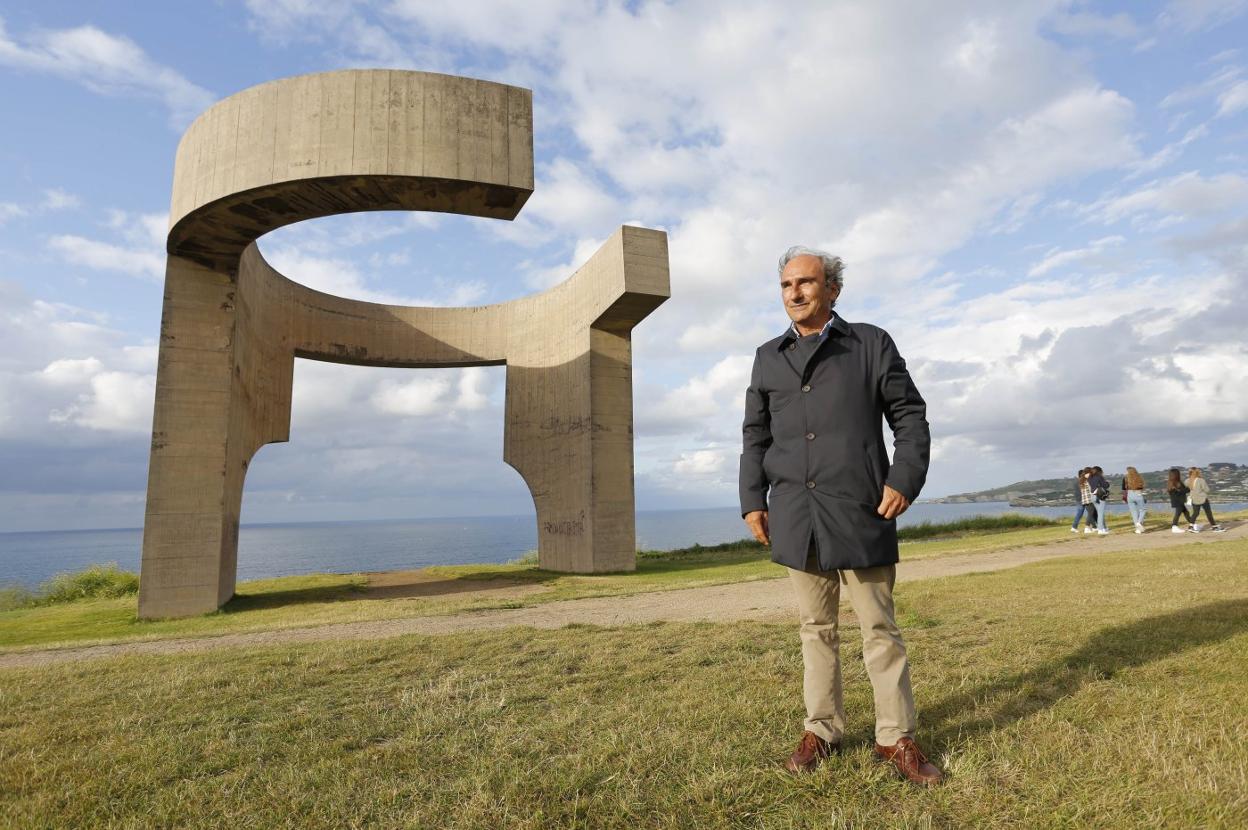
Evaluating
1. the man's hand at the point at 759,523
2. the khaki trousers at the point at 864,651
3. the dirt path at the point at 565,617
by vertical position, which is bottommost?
the dirt path at the point at 565,617

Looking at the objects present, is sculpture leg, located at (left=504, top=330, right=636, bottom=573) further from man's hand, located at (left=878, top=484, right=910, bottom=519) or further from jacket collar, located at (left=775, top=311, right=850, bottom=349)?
man's hand, located at (left=878, top=484, right=910, bottom=519)

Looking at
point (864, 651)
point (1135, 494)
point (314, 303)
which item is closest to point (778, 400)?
point (864, 651)

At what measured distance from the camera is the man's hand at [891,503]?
2506mm

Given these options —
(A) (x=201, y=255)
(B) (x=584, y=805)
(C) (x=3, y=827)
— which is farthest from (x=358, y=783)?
(A) (x=201, y=255)

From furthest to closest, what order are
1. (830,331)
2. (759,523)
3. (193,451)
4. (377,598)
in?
1. (377,598)
2. (193,451)
3. (759,523)
4. (830,331)

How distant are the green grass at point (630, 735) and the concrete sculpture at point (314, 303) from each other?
6927 millimetres

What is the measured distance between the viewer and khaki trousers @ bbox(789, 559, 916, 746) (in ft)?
8.34

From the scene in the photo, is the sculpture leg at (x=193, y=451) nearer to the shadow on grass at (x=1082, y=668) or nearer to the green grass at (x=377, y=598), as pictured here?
the green grass at (x=377, y=598)

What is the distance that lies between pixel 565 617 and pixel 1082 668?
4.93m

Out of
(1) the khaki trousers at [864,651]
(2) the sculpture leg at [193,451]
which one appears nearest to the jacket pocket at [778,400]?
(1) the khaki trousers at [864,651]

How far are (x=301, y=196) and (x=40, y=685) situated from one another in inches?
298

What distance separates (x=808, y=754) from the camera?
8.32 ft

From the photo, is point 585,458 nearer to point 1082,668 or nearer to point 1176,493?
point 1176,493

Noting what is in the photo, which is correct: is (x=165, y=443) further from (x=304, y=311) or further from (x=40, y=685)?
(x=40, y=685)
